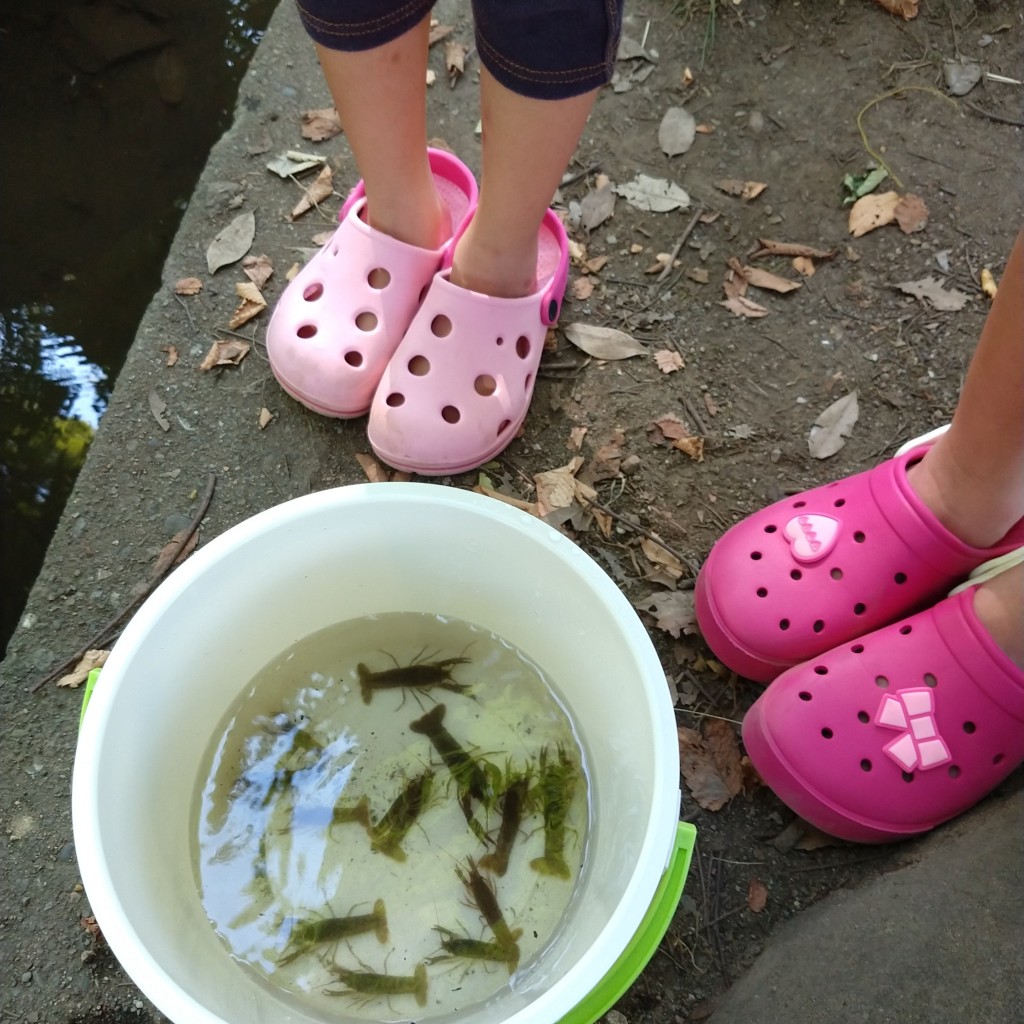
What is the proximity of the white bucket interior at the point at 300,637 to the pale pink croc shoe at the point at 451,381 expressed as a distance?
0.26 m

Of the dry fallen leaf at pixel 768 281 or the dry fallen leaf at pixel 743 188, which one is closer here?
the dry fallen leaf at pixel 768 281

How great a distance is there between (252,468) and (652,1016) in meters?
1.32

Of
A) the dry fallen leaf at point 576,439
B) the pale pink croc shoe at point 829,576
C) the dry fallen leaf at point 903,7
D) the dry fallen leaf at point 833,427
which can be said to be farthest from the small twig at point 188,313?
the dry fallen leaf at point 903,7

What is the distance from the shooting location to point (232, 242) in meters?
2.09

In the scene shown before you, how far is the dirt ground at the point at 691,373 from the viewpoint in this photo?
1.53 m

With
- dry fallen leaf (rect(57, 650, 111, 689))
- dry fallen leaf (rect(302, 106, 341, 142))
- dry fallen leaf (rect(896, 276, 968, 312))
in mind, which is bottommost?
dry fallen leaf (rect(57, 650, 111, 689))

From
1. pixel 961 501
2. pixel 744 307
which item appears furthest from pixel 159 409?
pixel 961 501

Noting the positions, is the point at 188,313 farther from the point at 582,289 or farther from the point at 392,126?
the point at 582,289

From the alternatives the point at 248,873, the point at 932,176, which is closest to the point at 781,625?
the point at 248,873

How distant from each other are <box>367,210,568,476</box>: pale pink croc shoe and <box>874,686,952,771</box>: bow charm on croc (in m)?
0.90

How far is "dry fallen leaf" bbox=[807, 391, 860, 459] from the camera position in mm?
1880

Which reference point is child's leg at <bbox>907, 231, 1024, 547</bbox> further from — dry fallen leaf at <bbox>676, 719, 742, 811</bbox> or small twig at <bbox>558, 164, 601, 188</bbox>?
small twig at <bbox>558, 164, 601, 188</bbox>

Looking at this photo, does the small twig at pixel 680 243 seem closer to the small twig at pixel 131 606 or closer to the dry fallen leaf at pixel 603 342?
the dry fallen leaf at pixel 603 342

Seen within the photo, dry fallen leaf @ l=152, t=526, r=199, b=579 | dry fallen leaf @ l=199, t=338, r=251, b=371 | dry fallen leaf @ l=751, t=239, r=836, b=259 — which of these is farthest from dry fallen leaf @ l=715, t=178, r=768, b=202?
dry fallen leaf @ l=152, t=526, r=199, b=579
